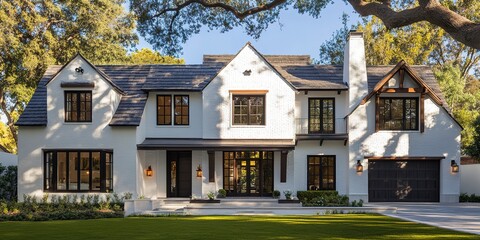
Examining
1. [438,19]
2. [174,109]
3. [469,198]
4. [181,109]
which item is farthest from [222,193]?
[438,19]

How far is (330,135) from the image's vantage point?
25062mm

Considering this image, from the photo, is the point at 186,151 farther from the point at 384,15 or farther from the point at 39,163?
the point at 384,15

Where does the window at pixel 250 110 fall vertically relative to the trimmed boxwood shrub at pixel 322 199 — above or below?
above

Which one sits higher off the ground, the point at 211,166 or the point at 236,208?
the point at 211,166

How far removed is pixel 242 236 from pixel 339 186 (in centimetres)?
1474

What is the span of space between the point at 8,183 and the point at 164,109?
29.1ft

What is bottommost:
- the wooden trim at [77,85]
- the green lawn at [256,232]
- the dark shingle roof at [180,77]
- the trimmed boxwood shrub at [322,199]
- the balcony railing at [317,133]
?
the trimmed boxwood shrub at [322,199]

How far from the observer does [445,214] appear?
1886cm

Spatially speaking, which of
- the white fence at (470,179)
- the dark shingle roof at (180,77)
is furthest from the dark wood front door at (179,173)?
the white fence at (470,179)

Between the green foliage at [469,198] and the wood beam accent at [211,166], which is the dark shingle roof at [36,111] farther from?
the green foliage at [469,198]

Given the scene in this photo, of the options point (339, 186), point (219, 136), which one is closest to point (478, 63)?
point (339, 186)

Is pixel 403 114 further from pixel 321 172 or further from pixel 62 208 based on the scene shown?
pixel 62 208

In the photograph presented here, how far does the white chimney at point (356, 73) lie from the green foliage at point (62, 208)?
1287 cm

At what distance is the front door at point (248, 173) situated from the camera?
24.9m
